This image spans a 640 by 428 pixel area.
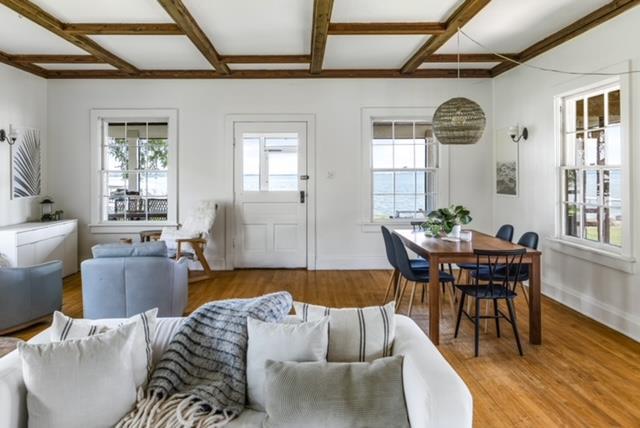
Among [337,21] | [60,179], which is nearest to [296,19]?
[337,21]

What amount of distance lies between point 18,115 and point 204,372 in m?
5.39

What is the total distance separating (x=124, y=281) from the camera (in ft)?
11.7

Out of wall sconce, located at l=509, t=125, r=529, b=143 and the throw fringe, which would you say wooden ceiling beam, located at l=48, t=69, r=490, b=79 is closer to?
wall sconce, located at l=509, t=125, r=529, b=143

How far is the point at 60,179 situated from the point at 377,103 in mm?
4666

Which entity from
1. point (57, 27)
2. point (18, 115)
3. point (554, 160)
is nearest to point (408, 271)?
point (554, 160)

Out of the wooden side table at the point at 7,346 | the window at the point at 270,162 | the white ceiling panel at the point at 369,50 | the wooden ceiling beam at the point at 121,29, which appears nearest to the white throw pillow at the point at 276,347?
the wooden side table at the point at 7,346

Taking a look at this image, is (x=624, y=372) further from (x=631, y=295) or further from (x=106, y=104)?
(x=106, y=104)

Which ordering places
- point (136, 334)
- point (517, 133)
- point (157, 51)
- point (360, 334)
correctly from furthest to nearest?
point (517, 133) < point (157, 51) < point (360, 334) < point (136, 334)

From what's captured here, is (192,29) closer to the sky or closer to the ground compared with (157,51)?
closer to the ground

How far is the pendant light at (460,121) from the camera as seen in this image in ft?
12.5

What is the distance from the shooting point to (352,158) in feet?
20.4

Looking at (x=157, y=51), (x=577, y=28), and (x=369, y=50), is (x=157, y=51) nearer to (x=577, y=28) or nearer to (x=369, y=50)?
(x=369, y=50)

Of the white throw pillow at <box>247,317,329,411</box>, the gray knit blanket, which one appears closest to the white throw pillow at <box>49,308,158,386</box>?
the gray knit blanket

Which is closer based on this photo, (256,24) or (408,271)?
(408,271)
